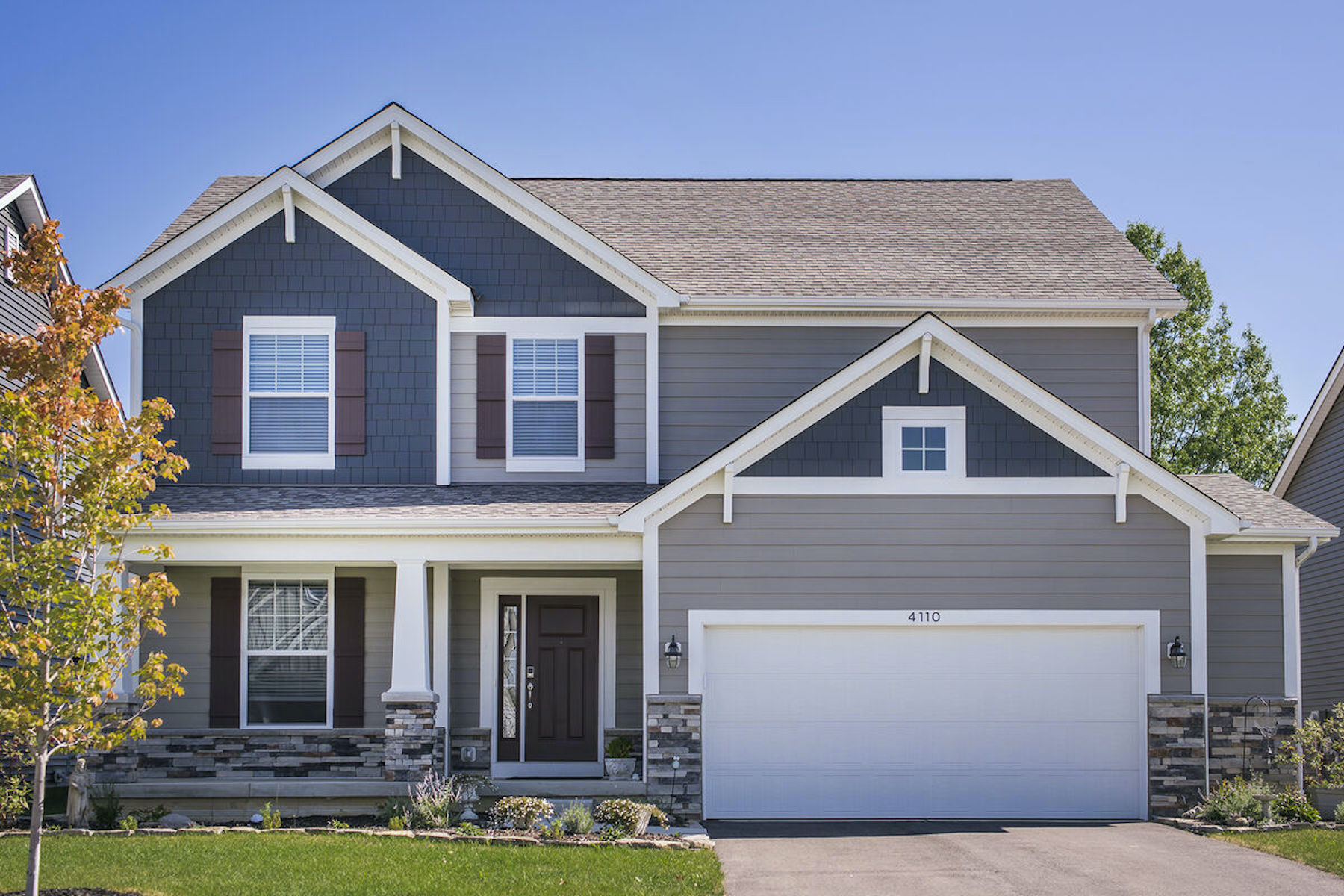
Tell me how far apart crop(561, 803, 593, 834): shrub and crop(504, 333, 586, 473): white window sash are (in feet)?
15.1

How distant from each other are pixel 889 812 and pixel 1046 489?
3.62 metres

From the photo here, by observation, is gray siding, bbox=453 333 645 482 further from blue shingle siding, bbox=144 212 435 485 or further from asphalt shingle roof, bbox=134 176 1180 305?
asphalt shingle roof, bbox=134 176 1180 305

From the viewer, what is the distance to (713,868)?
1087 cm

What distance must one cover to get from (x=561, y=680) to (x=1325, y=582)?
37.8 ft

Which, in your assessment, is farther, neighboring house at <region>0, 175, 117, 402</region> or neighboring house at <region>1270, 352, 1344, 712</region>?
neighboring house at <region>1270, 352, 1344, 712</region>

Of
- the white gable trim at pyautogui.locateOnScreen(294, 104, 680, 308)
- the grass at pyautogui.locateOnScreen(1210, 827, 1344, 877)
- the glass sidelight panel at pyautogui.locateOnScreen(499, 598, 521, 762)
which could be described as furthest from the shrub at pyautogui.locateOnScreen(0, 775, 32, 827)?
the grass at pyautogui.locateOnScreen(1210, 827, 1344, 877)

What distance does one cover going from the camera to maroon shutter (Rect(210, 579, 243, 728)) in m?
15.0

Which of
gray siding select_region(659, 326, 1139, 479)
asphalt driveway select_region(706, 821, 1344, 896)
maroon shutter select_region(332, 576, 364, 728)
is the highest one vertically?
gray siding select_region(659, 326, 1139, 479)

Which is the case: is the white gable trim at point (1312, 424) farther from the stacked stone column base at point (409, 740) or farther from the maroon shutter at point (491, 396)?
the stacked stone column base at point (409, 740)

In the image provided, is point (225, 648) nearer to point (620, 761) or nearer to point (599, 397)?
point (620, 761)

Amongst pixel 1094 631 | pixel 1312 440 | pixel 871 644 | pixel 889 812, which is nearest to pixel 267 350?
pixel 871 644

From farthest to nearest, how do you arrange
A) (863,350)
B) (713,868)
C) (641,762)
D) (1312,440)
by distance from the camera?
(1312,440) → (863,350) → (641,762) → (713,868)

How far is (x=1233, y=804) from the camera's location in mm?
13086

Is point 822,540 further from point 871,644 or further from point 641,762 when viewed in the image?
point 641,762
